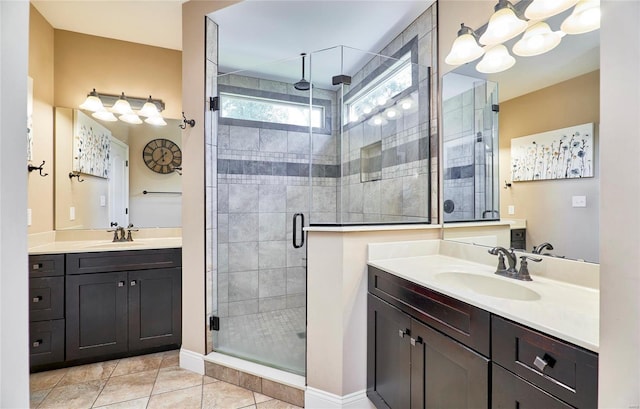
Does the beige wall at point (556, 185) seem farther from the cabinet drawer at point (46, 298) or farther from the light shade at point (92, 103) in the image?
the light shade at point (92, 103)

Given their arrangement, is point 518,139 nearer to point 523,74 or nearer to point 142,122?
point 523,74

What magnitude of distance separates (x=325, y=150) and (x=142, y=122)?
1815 millimetres

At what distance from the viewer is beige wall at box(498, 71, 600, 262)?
1.19 meters

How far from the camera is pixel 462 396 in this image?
3.56 feet

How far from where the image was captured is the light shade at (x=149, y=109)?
2.76 m

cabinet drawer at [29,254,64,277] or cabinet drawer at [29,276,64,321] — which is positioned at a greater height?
cabinet drawer at [29,254,64,277]

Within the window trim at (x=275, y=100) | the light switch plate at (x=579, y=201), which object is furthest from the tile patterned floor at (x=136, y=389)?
the window trim at (x=275, y=100)

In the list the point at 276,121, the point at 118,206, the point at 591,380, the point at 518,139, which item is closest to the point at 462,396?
the point at 591,380

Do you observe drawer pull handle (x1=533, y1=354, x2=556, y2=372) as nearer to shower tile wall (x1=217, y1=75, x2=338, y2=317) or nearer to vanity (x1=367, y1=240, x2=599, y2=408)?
vanity (x1=367, y1=240, x2=599, y2=408)

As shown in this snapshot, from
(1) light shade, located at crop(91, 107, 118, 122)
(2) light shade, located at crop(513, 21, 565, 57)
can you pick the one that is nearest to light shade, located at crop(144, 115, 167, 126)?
(1) light shade, located at crop(91, 107, 118, 122)

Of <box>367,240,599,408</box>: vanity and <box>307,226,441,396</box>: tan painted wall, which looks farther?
<box>307,226,441,396</box>: tan painted wall

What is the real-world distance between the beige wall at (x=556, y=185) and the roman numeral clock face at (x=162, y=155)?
9.01 ft

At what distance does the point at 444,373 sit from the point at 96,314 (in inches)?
100.0

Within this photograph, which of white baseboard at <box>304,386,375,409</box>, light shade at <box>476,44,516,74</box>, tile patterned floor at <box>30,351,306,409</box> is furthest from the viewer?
tile patterned floor at <box>30,351,306,409</box>
